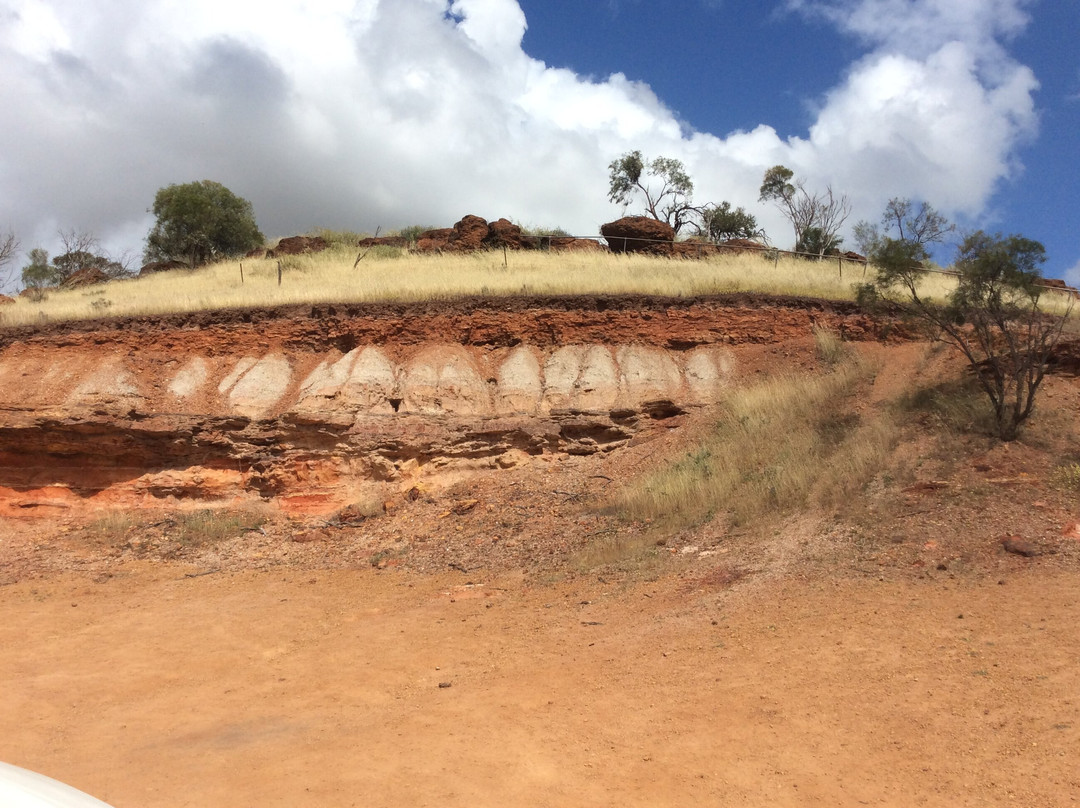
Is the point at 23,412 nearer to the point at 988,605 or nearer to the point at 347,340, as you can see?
the point at 347,340

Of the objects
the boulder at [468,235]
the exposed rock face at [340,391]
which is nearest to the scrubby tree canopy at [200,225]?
the boulder at [468,235]

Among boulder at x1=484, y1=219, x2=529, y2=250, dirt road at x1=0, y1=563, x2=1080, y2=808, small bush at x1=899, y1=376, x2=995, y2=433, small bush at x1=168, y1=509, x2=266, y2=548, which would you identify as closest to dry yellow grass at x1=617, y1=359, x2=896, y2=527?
small bush at x1=899, y1=376, x2=995, y2=433

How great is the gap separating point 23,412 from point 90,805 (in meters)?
15.0

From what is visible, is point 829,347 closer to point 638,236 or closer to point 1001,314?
point 1001,314

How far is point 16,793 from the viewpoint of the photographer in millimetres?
1908

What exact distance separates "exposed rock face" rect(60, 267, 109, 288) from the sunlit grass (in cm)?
595

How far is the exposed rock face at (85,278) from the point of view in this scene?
36.2 m

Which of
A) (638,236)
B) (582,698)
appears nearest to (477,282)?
(638,236)

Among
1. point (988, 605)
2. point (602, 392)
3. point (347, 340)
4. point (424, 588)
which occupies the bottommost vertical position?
point (424, 588)

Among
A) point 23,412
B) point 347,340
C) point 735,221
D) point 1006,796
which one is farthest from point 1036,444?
point 735,221

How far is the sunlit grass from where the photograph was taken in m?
17.4

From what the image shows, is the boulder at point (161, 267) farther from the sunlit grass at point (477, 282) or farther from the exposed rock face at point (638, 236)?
the exposed rock face at point (638, 236)

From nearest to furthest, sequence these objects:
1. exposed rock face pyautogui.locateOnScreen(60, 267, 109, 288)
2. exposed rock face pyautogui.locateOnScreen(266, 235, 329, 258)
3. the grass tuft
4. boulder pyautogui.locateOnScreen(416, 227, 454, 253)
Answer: the grass tuft < boulder pyautogui.locateOnScreen(416, 227, 454, 253) < exposed rock face pyautogui.locateOnScreen(60, 267, 109, 288) < exposed rock face pyautogui.locateOnScreen(266, 235, 329, 258)

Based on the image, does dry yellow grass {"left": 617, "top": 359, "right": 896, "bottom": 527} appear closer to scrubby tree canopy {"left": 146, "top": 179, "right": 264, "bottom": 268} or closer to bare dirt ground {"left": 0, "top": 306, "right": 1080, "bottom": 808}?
bare dirt ground {"left": 0, "top": 306, "right": 1080, "bottom": 808}
